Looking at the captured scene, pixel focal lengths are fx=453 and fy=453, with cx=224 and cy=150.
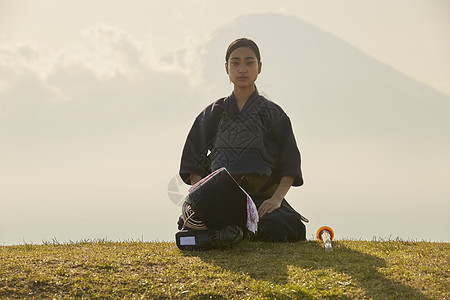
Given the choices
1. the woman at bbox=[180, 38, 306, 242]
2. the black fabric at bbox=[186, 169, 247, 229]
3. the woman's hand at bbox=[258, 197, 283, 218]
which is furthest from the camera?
the woman at bbox=[180, 38, 306, 242]

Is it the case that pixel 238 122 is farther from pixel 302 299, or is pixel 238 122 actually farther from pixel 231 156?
pixel 302 299

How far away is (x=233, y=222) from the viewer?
4949 millimetres

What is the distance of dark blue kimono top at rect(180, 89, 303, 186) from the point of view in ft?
18.3

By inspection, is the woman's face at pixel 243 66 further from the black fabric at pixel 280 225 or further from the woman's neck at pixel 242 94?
the black fabric at pixel 280 225

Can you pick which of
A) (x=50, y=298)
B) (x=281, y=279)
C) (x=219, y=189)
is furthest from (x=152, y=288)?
(x=219, y=189)

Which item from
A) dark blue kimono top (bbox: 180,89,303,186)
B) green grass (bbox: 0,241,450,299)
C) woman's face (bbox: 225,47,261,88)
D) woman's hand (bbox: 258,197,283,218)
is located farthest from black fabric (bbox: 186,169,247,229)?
woman's face (bbox: 225,47,261,88)

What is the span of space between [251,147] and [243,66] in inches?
41.5

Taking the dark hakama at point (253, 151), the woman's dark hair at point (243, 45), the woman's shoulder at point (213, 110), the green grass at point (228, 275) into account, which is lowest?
the green grass at point (228, 275)

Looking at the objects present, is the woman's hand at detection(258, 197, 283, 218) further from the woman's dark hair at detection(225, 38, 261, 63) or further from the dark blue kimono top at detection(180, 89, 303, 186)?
the woman's dark hair at detection(225, 38, 261, 63)

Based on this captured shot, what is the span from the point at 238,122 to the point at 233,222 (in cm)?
138

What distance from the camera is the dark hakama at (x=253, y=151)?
18.1 feet

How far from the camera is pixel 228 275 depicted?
155 inches

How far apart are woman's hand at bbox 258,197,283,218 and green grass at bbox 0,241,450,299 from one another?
1.80ft

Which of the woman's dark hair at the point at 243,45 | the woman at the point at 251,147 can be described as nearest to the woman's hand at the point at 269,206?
the woman at the point at 251,147
